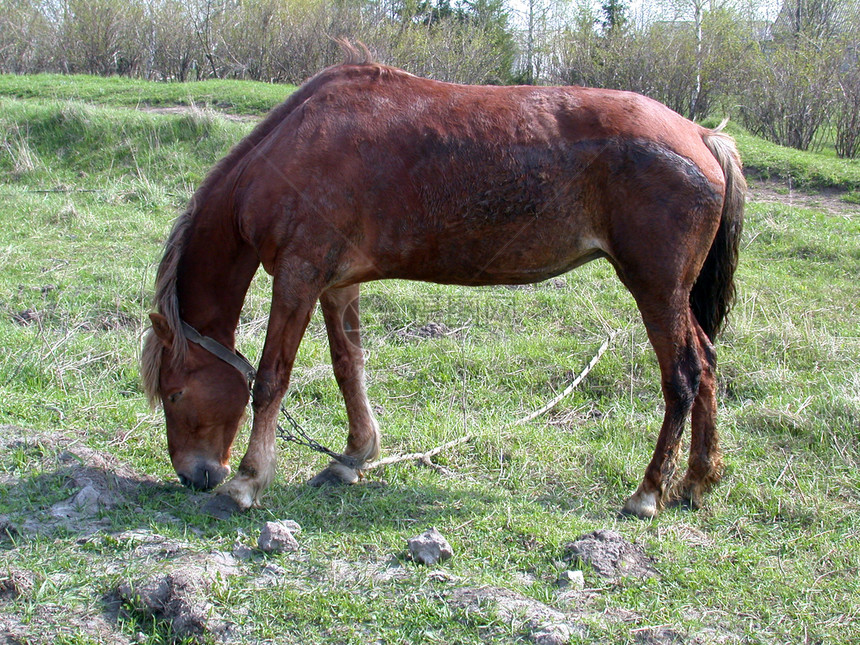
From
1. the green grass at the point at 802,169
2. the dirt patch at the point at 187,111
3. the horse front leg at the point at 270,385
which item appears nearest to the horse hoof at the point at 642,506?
the horse front leg at the point at 270,385

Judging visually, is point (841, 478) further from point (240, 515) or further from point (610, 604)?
point (240, 515)

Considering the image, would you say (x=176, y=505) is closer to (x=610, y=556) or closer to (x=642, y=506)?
(x=610, y=556)

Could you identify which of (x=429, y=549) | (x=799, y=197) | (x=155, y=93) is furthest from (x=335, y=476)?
(x=155, y=93)

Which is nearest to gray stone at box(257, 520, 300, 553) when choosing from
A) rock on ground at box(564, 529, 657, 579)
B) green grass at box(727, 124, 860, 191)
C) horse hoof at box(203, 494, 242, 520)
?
horse hoof at box(203, 494, 242, 520)

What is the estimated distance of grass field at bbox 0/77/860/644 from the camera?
2617 mm

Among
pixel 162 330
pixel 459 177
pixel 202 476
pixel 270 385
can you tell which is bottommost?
pixel 202 476

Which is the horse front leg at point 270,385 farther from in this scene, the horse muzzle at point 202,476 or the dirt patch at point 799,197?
the dirt patch at point 799,197

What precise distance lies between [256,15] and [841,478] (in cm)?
2049

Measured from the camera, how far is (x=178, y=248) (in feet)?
11.8

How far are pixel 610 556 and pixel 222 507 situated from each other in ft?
5.82

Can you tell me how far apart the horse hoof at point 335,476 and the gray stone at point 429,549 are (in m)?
0.92

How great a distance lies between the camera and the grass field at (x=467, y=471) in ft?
8.59

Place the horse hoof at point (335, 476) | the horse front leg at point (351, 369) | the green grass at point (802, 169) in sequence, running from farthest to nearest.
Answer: the green grass at point (802, 169)
the horse front leg at point (351, 369)
the horse hoof at point (335, 476)

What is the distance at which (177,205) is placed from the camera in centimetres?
965
